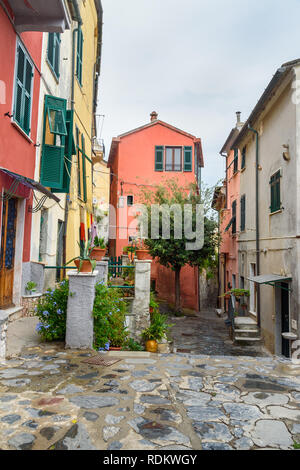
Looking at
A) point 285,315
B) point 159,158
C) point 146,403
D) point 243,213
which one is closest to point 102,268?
point 146,403

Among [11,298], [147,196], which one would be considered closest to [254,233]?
[147,196]

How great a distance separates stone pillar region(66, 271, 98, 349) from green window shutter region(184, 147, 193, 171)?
16.9 metres

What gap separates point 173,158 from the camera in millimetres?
21312

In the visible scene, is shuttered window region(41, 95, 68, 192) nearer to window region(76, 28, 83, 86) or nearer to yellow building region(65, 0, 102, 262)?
yellow building region(65, 0, 102, 262)

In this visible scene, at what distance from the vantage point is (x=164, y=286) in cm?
1992

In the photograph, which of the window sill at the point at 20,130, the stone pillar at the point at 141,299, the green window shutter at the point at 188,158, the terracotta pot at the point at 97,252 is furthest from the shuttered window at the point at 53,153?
the green window shutter at the point at 188,158

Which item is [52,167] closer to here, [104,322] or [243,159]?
[104,322]

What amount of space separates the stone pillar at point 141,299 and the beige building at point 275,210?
11.5 feet

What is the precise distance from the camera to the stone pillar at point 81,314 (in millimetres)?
5184

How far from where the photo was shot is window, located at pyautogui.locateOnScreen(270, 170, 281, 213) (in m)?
10.3

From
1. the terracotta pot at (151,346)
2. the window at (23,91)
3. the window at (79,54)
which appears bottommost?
the terracotta pot at (151,346)

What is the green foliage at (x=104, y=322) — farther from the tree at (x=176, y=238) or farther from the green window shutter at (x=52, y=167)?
the tree at (x=176, y=238)

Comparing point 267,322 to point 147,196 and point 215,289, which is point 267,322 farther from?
point 215,289

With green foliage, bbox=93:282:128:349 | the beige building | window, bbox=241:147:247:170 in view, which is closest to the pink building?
window, bbox=241:147:247:170
